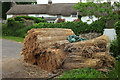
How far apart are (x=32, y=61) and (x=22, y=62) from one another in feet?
2.02

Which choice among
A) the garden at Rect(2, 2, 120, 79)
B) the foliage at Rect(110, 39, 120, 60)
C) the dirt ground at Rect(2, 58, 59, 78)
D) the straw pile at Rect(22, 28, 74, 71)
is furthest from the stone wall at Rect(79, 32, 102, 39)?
the dirt ground at Rect(2, 58, 59, 78)

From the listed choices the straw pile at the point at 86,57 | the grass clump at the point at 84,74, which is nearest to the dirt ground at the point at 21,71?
the grass clump at the point at 84,74

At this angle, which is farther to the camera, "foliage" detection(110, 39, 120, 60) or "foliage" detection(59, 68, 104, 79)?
"foliage" detection(110, 39, 120, 60)

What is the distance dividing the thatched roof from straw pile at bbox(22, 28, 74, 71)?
34225 millimetres

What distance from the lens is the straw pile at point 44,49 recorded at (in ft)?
25.4

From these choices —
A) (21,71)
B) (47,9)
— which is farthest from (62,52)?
(47,9)

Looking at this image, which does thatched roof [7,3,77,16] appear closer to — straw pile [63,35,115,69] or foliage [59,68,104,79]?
straw pile [63,35,115,69]

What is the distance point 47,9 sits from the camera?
149 ft

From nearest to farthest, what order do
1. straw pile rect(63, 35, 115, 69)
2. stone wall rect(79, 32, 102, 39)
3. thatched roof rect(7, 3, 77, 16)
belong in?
1. straw pile rect(63, 35, 115, 69)
2. stone wall rect(79, 32, 102, 39)
3. thatched roof rect(7, 3, 77, 16)

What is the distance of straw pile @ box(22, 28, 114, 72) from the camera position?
301 inches

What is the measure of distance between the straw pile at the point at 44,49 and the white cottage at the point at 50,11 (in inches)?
1338

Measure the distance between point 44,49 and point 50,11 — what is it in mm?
36911

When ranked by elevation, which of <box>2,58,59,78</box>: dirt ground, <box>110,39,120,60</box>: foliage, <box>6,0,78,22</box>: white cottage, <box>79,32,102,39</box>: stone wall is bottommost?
<box>6,0,78,22</box>: white cottage

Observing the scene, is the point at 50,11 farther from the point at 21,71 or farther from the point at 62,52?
the point at 21,71
